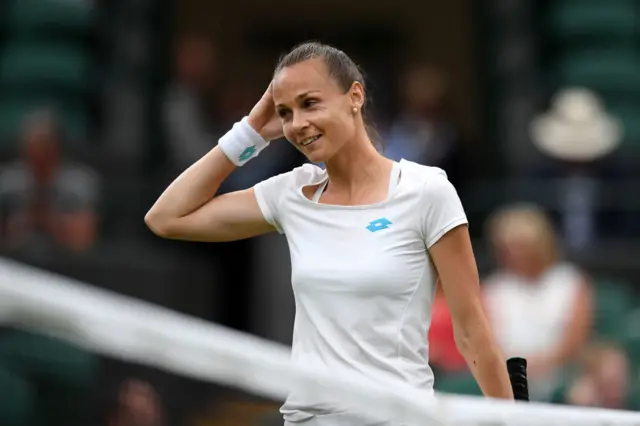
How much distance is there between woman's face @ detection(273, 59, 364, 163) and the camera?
125 inches

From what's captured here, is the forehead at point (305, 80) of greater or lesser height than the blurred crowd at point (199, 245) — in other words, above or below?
above

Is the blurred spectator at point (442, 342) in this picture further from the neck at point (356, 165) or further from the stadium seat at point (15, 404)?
the neck at point (356, 165)

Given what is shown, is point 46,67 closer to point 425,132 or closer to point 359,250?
point 425,132

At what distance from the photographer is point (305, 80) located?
3.20m

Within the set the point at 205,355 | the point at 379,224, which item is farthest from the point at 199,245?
the point at 205,355

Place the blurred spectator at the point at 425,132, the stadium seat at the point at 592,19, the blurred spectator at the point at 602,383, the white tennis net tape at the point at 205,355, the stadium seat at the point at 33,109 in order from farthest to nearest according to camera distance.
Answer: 1. the stadium seat at the point at 592,19
2. the stadium seat at the point at 33,109
3. the blurred spectator at the point at 425,132
4. the blurred spectator at the point at 602,383
5. the white tennis net tape at the point at 205,355

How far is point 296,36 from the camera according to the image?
11391mm

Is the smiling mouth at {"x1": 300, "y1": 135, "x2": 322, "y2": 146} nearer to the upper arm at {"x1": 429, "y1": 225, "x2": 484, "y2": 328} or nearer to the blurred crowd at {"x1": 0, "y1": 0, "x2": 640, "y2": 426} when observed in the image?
the upper arm at {"x1": 429, "y1": 225, "x2": 484, "y2": 328}

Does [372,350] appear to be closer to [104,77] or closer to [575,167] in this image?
[575,167]

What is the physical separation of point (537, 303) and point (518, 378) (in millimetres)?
3071

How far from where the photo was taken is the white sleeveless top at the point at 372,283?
122 inches

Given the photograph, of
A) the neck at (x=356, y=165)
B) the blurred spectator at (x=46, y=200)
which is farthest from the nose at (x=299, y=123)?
the blurred spectator at (x=46, y=200)

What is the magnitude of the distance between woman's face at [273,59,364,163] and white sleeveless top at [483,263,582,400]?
321 centimetres

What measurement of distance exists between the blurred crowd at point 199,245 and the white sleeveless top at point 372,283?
2191mm
